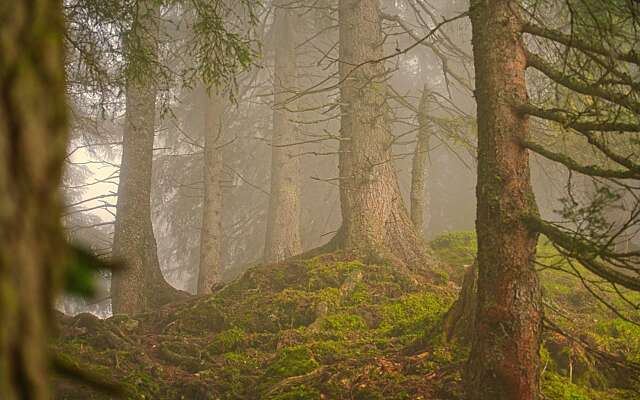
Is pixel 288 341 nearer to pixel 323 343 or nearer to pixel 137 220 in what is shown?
pixel 323 343

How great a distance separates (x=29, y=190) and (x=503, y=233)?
10.8 ft

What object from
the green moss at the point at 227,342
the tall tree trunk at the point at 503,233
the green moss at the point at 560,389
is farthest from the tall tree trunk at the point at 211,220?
the tall tree trunk at the point at 503,233

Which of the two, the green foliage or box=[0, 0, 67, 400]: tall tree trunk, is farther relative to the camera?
the green foliage

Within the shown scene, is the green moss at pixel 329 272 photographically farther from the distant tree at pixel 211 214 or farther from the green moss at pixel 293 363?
the distant tree at pixel 211 214

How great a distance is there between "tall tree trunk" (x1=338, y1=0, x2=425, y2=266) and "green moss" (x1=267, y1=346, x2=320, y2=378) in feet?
10.9

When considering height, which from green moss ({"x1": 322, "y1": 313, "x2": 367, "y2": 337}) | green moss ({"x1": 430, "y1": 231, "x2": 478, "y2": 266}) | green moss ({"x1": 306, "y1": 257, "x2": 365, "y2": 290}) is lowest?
green moss ({"x1": 322, "y1": 313, "x2": 367, "y2": 337})

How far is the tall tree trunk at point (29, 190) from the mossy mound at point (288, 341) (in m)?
3.76

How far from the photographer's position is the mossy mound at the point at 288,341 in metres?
4.73

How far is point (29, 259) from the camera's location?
71 centimetres

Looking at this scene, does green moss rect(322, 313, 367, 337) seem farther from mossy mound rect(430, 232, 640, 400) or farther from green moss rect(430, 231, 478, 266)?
green moss rect(430, 231, 478, 266)

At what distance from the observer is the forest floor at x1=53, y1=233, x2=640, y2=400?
4.64 meters

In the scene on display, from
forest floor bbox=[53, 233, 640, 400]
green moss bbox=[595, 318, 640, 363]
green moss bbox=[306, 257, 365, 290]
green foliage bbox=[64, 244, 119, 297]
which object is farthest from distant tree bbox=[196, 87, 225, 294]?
green foliage bbox=[64, 244, 119, 297]

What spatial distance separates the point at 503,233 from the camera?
358 cm

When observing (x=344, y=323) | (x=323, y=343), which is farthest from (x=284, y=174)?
(x=323, y=343)
